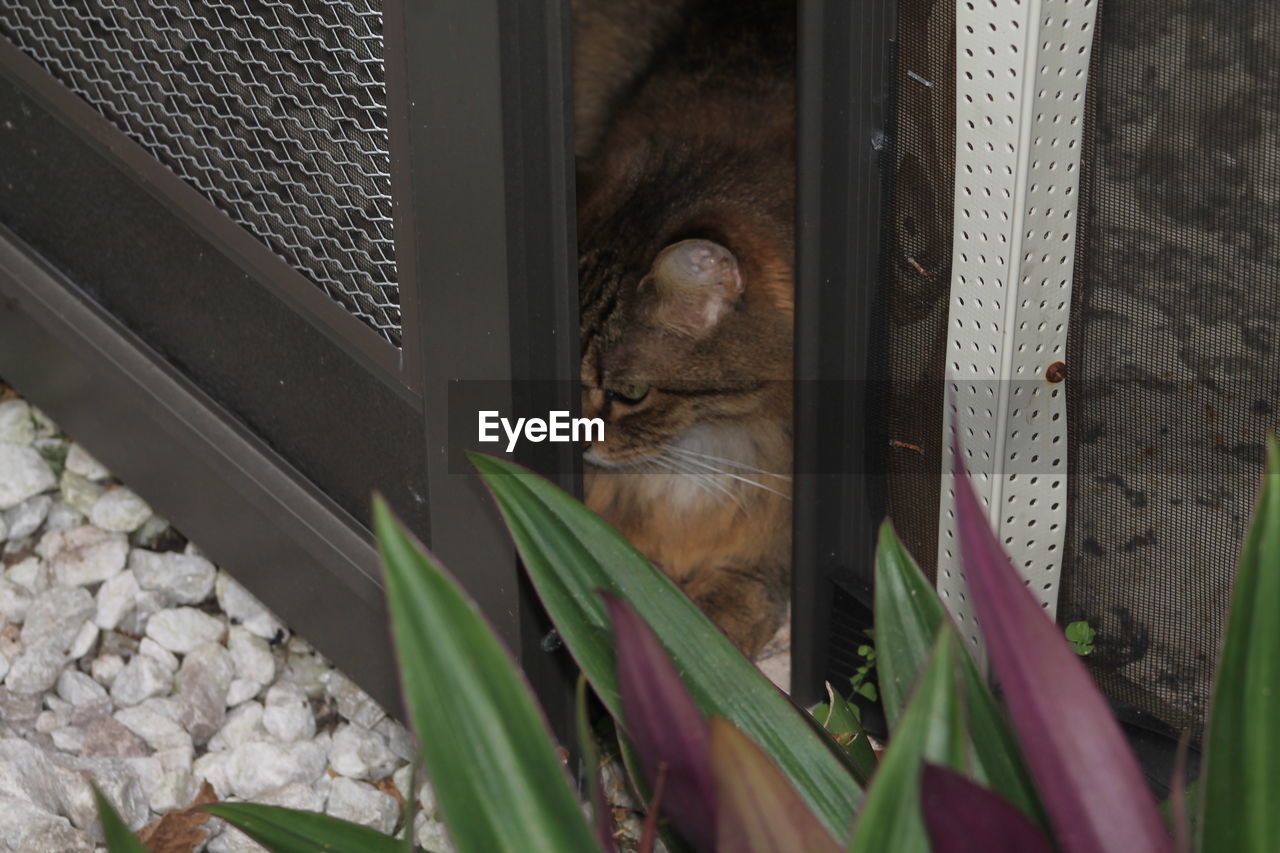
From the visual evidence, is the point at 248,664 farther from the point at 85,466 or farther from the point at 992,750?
the point at 992,750

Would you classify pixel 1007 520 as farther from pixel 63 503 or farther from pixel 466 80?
pixel 63 503

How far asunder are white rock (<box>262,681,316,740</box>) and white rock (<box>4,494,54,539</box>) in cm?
52

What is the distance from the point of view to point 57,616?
1.90 meters

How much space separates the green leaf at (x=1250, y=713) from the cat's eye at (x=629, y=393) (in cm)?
96

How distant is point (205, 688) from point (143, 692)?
79 millimetres

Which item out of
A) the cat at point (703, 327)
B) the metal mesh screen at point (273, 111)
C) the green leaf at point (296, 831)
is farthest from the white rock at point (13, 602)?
the green leaf at point (296, 831)

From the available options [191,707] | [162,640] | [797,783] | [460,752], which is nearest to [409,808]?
[460,752]

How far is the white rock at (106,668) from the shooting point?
184 cm

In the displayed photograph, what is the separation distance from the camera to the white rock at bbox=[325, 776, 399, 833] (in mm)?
1644

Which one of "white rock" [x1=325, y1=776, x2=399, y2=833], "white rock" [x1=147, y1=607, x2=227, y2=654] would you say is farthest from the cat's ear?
"white rock" [x1=147, y1=607, x2=227, y2=654]

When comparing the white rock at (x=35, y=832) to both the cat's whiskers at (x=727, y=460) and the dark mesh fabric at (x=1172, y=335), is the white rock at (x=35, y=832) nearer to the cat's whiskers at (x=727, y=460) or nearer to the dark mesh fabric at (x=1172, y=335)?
the cat's whiskers at (x=727, y=460)

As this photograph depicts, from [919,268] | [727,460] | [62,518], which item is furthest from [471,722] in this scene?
[62,518]

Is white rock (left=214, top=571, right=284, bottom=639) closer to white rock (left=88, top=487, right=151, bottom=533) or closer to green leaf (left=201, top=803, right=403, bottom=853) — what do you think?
white rock (left=88, top=487, right=151, bottom=533)

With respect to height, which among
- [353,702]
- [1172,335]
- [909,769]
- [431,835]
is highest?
[1172,335]
